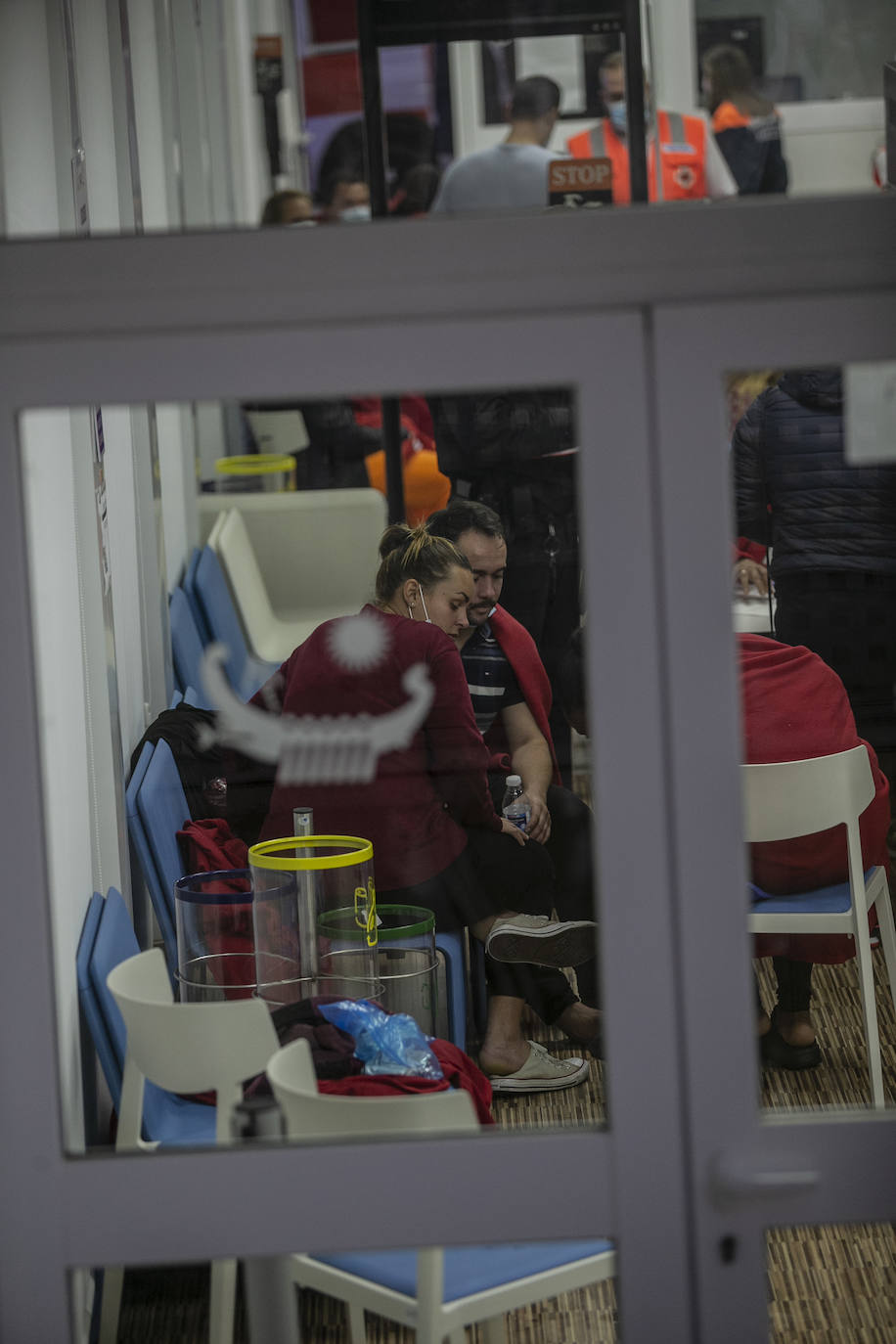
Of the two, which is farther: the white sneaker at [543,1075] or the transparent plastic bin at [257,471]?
the white sneaker at [543,1075]

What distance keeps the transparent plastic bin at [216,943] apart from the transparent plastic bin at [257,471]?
83 cm

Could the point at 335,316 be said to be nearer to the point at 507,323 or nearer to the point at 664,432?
the point at 507,323

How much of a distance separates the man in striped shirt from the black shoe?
58 cm

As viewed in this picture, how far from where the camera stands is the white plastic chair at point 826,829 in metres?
3.16

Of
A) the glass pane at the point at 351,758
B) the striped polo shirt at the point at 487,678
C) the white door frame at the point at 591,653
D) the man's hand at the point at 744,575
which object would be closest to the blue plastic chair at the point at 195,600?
the glass pane at the point at 351,758

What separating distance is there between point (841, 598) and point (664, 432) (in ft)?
6.40

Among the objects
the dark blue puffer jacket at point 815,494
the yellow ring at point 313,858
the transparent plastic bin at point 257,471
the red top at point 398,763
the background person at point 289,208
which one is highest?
the background person at point 289,208

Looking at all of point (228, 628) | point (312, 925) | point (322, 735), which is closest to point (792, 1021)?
point (312, 925)

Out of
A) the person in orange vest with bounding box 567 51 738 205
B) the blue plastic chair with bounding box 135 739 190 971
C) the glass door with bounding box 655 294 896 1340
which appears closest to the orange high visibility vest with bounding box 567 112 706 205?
the person in orange vest with bounding box 567 51 738 205

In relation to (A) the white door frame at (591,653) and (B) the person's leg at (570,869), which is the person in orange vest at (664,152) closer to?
(A) the white door frame at (591,653)

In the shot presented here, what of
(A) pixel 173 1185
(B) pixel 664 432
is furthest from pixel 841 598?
(A) pixel 173 1185

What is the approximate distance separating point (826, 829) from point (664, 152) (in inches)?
62.7

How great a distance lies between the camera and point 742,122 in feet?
7.22

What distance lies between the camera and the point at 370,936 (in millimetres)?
2816
